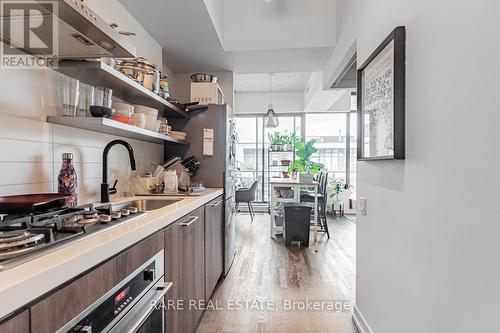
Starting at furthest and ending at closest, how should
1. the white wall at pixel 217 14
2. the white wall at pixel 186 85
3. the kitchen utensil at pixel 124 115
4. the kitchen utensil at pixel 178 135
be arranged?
1. the white wall at pixel 186 85
2. the kitchen utensil at pixel 178 135
3. the white wall at pixel 217 14
4. the kitchen utensil at pixel 124 115

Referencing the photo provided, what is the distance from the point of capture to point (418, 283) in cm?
122

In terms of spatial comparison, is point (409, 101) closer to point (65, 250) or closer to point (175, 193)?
point (65, 250)

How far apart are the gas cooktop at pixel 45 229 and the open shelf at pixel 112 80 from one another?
728 mm

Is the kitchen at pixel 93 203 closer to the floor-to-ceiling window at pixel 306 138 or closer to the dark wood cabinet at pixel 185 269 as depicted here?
the dark wood cabinet at pixel 185 269

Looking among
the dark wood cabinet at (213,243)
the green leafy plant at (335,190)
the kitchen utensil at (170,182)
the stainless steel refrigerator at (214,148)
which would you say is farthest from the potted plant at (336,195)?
the kitchen utensil at (170,182)

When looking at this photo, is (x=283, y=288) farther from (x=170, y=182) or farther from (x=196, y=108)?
(x=196, y=108)

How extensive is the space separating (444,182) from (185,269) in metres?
1.33

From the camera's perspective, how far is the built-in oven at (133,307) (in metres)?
0.78

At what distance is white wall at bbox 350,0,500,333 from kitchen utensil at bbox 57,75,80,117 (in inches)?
67.1

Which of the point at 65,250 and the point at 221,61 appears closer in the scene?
the point at 65,250

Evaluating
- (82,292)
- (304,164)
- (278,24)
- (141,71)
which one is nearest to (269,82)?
(304,164)

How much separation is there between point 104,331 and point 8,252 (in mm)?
356

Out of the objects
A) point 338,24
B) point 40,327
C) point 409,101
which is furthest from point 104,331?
point 338,24

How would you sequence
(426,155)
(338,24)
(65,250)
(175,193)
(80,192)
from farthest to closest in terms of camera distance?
(338,24)
(175,193)
(80,192)
(426,155)
(65,250)
